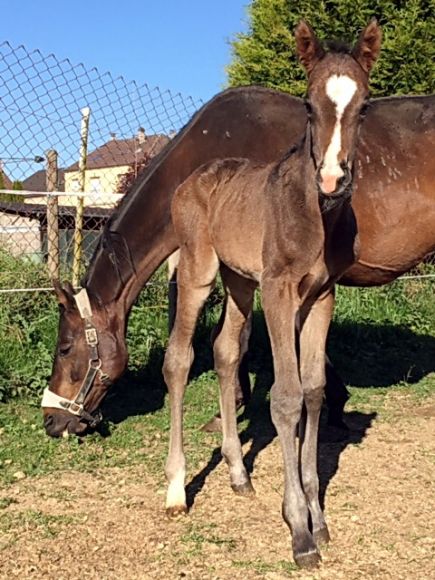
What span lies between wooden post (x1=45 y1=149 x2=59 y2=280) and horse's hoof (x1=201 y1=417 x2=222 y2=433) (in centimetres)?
212

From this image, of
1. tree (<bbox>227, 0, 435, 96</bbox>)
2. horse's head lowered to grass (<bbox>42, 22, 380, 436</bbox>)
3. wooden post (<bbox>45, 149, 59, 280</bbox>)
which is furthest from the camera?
tree (<bbox>227, 0, 435, 96</bbox>)

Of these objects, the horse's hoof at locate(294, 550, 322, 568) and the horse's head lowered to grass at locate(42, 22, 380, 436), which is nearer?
the horse's hoof at locate(294, 550, 322, 568)

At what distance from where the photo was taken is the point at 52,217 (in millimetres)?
6691

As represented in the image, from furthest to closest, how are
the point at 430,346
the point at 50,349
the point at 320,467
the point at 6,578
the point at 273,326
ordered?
1. the point at 430,346
2. the point at 50,349
3. the point at 320,467
4. the point at 273,326
5. the point at 6,578

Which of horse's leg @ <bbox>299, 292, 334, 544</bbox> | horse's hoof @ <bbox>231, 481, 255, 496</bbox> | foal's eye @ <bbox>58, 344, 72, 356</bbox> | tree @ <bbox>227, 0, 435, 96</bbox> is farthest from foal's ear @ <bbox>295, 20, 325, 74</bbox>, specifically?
tree @ <bbox>227, 0, 435, 96</bbox>

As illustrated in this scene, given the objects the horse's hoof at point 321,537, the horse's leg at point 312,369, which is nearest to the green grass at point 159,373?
the horse's leg at point 312,369

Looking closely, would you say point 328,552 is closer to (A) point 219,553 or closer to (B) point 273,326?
(A) point 219,553

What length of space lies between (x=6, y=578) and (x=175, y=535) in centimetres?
78

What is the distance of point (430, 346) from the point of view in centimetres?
721

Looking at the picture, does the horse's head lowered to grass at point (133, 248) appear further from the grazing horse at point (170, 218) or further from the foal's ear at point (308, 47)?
the foal's ear at point (308, 47)

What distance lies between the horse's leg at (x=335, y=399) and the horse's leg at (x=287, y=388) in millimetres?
1929

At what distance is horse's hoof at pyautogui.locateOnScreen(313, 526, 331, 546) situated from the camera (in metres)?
3.33

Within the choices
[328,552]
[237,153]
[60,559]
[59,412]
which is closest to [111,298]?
[59,412]

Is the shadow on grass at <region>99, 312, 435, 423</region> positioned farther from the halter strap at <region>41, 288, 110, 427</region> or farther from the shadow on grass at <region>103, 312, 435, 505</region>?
the halter strap at <region>41, 288, 110, 427</region>
